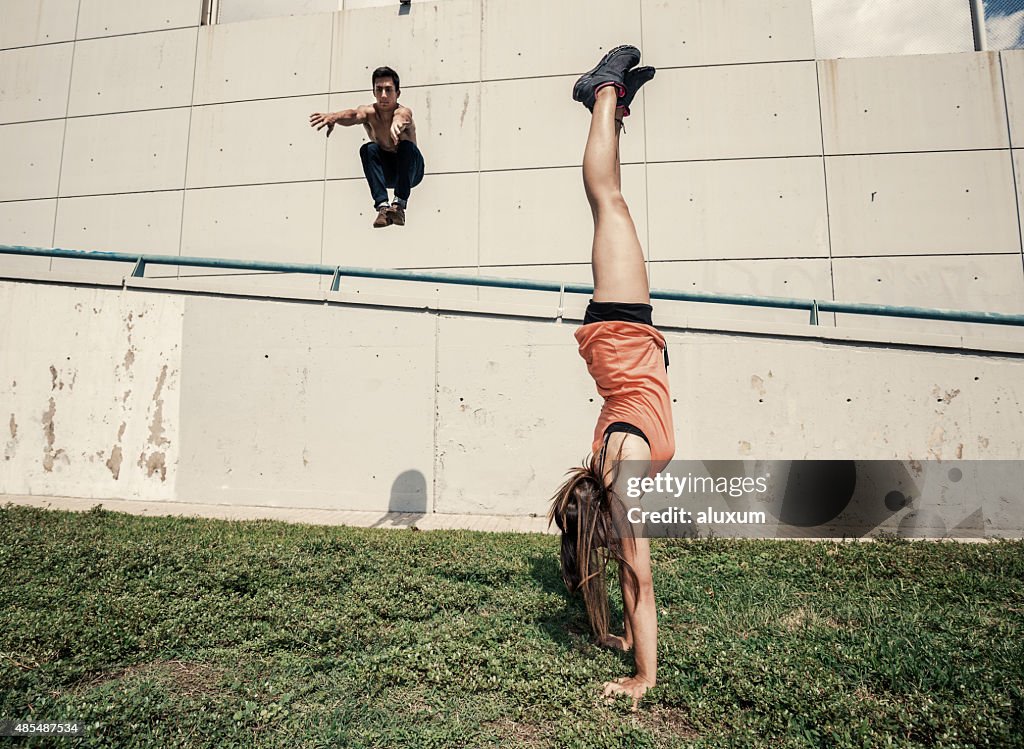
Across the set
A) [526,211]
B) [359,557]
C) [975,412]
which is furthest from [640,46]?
[359,557]

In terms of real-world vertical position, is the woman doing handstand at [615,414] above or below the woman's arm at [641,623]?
above

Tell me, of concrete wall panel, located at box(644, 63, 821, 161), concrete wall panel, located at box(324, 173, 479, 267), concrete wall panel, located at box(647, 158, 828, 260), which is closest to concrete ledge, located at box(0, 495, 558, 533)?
concrete wall panel, located at box(324, 173, 479, 267)

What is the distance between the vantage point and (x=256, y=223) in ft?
26.0

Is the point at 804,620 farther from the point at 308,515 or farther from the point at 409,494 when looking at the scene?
the point at 308,515

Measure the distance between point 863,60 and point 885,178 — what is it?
5.11 feet

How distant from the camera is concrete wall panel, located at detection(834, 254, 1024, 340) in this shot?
652cm

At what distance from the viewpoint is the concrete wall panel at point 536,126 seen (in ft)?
24.4

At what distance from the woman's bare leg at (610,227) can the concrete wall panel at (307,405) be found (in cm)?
330

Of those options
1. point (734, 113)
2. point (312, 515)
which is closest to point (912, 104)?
point (734, 113)

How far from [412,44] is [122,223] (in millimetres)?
4909

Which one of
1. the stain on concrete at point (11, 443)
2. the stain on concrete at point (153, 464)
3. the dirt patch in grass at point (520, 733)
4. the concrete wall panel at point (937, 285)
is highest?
the concrete wall panel at point (937, 285)

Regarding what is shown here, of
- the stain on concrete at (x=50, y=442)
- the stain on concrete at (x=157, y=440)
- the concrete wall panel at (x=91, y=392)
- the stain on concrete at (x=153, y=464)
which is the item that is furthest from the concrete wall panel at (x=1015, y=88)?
the stain on concrete at (x=50, y=442)

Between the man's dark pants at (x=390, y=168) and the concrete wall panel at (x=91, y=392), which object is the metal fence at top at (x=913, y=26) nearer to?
the man's dark pants at (x=390, y=168)

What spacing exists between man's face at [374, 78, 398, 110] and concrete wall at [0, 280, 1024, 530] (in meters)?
2.00
